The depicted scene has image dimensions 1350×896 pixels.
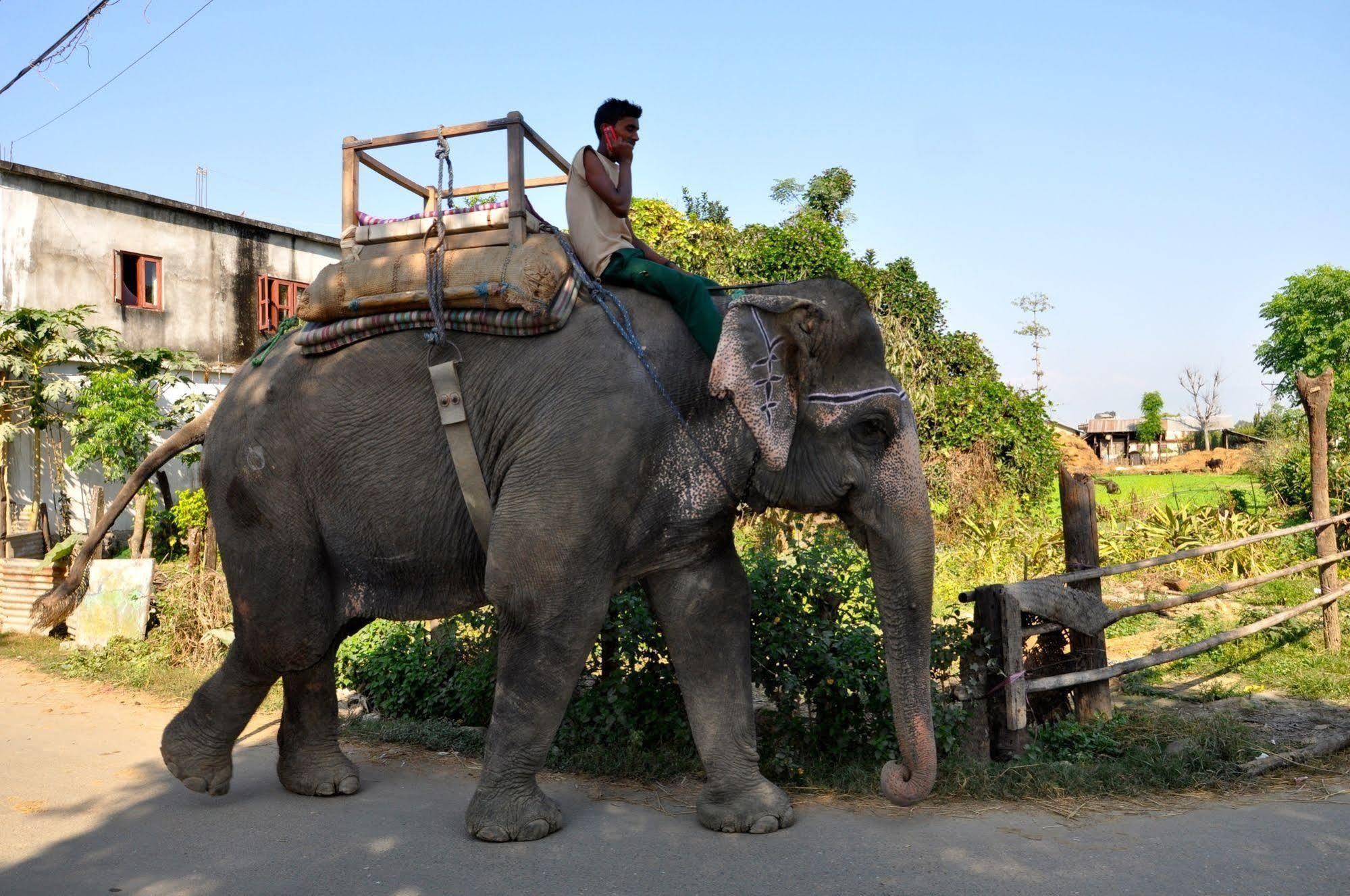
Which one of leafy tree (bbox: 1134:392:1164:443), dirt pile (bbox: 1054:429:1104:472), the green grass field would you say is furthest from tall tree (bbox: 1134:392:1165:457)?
dirt pile (bbox: 1054:429:1104:472)

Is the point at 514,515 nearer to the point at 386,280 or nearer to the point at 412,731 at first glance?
the point at 386,280

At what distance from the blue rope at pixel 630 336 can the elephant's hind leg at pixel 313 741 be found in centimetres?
202

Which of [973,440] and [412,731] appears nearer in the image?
[412,731]

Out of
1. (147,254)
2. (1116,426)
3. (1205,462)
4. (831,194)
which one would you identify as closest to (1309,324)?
(1205,462)

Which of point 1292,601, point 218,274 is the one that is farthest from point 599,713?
point 218,274

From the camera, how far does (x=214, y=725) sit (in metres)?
4.98

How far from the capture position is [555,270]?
4.52 metres

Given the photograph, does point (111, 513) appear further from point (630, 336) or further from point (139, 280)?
point (139, 280)

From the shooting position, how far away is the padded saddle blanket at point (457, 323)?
4516 mm

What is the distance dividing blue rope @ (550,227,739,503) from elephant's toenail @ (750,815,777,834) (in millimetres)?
1323

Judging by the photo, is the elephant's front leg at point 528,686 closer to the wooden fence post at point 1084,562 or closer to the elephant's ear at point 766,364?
the elephant's ear at point 766,364

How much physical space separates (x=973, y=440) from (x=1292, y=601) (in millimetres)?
6791

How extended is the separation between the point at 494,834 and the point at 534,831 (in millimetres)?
162

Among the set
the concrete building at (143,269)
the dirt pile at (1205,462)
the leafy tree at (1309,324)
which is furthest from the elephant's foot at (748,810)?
the leafy tree at (1309,324)
